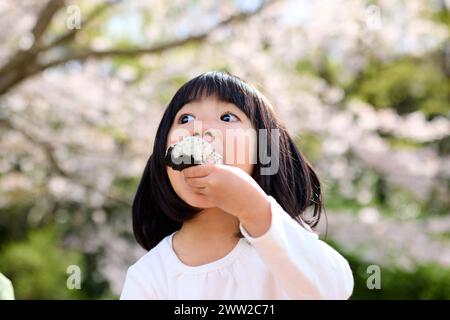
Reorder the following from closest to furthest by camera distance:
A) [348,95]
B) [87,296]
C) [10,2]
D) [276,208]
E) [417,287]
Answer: [276,208]
[10,2]
[417,287]
[87,296]
[348,95]

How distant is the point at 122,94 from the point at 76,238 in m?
1.34

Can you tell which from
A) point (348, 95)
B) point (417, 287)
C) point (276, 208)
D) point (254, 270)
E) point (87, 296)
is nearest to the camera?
point (276, 208)

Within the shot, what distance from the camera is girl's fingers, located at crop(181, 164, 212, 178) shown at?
33.2 inches

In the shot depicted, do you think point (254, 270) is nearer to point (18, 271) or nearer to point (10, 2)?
point (10, 2)

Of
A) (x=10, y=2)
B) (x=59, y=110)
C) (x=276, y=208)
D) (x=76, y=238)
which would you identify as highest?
(x=10, y=2)

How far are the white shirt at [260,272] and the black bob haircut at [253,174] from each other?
8 centimetres

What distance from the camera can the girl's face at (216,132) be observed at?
3.15 feet

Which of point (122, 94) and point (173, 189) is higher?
point (122, 94)

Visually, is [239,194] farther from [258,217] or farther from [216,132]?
[216,132]

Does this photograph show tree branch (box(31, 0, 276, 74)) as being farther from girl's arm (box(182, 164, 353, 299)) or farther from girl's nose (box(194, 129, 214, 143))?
girl's arm (box(182, 164, 353, 299))

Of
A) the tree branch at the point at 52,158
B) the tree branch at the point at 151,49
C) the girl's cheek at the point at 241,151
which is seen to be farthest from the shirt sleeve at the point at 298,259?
the tree branch at the point at 52,158

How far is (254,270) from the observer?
3.16 feet

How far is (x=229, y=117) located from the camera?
100 cm
